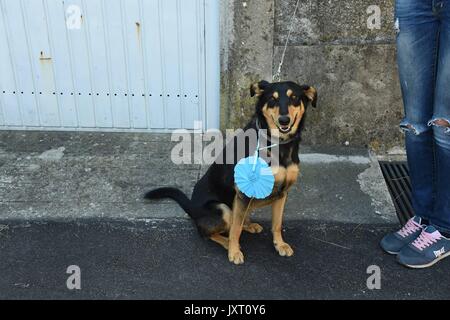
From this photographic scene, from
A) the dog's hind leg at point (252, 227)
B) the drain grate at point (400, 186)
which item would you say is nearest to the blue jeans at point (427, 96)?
the drain grate at point (400, 186)

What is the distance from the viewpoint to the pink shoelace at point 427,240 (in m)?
2.92

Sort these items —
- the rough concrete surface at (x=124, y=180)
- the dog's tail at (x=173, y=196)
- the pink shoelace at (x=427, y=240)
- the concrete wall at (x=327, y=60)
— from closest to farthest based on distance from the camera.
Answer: the pink shoelace at (x=427, y=240) → the dog's tail at (x=173, y=196) → the rough concrete surface at (x=124, y=180) → the concrete wall at (x=327, y=60)

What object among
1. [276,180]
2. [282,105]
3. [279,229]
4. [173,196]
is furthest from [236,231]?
Result: [282,105]

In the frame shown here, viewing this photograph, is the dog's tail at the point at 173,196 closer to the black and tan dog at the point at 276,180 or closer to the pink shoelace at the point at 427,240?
the black and tan dog at the point at 276,180

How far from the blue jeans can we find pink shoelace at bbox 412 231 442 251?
0.18 ft

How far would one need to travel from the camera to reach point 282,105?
2.70 meters

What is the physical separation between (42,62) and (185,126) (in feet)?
4.59

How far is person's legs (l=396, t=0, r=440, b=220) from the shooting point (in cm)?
267

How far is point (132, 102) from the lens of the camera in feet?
14.5

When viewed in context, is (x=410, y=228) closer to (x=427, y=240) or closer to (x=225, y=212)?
(x=427, y=240)

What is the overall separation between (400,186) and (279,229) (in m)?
1.27
